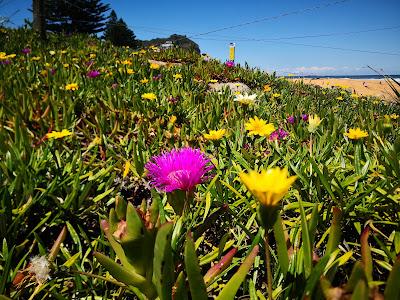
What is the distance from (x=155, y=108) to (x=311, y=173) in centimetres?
143

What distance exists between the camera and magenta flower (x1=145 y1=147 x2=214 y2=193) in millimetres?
755

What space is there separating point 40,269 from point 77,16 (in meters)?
31.7

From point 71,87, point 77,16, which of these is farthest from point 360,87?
point 77,16

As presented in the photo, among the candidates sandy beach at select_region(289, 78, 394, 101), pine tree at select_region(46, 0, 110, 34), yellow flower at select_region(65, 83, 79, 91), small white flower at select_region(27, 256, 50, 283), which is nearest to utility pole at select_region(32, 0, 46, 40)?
yellow flower at select_region(65, 83, 79, 91)

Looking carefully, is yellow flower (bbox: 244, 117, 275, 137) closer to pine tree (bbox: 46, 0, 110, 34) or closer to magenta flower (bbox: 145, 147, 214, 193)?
magenta flower (bbox: 145, 147, 214, 193)

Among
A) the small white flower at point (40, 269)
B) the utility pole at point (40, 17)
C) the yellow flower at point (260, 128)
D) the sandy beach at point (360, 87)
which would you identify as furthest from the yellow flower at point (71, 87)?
the utility pole at point (40, 17)

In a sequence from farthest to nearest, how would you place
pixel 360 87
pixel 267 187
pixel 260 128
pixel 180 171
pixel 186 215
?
pixel 360 87, pixel 260 128, pixel 186 215, pixel 180 171, pixel 267 187

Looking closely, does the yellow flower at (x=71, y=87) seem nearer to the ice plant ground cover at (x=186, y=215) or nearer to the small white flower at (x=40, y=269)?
the ice plant ground cover at (x=186, y=215)

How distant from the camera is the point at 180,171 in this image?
2.58 ft

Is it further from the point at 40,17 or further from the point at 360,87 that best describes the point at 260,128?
the point at 360,87

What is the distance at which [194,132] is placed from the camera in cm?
197

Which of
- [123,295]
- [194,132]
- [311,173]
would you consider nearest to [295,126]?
[194,132]

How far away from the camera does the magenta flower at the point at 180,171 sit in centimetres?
76

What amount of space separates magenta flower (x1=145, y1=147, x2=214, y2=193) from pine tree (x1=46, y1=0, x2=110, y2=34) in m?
30.4
